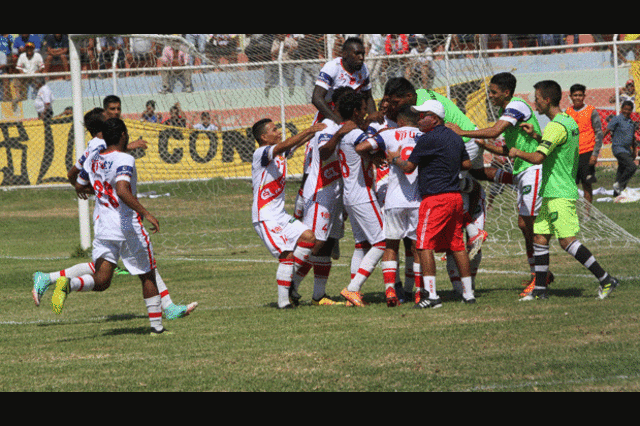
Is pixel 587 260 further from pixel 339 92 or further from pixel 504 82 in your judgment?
pixel 339 92

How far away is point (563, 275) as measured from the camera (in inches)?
412

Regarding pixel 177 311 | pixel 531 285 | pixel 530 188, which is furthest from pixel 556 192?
pixel 177 311

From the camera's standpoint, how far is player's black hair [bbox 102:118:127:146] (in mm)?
7676

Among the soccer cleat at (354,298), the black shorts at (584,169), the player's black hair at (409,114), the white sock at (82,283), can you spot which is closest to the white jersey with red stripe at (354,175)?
the player's black hair at (409,114)

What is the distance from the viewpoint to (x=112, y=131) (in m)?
7.68

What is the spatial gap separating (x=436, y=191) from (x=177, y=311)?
2939mm

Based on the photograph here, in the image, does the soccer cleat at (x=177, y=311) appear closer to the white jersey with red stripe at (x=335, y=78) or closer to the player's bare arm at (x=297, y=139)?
the player's bare arm at (x=297, y=139)

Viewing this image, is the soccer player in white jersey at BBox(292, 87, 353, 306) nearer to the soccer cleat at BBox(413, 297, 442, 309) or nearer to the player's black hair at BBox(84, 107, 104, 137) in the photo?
the soccer cleat at BBox(413, 297, 442, 309)

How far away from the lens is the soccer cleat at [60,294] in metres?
7.71

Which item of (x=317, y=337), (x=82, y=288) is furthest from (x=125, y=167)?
(x=317, y=337)

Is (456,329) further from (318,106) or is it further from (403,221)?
(318,106)

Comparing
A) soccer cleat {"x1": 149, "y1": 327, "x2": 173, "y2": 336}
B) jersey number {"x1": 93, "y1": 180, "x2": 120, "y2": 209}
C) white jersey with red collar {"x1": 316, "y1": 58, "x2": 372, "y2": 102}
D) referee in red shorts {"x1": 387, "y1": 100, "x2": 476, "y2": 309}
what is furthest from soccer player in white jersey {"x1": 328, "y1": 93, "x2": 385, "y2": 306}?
jersey number {"x1": 93, "y1": 180, "x2": 120, "y2": 209}

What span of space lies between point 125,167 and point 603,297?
4.88 meters

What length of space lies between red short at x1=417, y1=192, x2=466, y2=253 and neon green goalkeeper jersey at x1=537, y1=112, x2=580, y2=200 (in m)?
1.00
